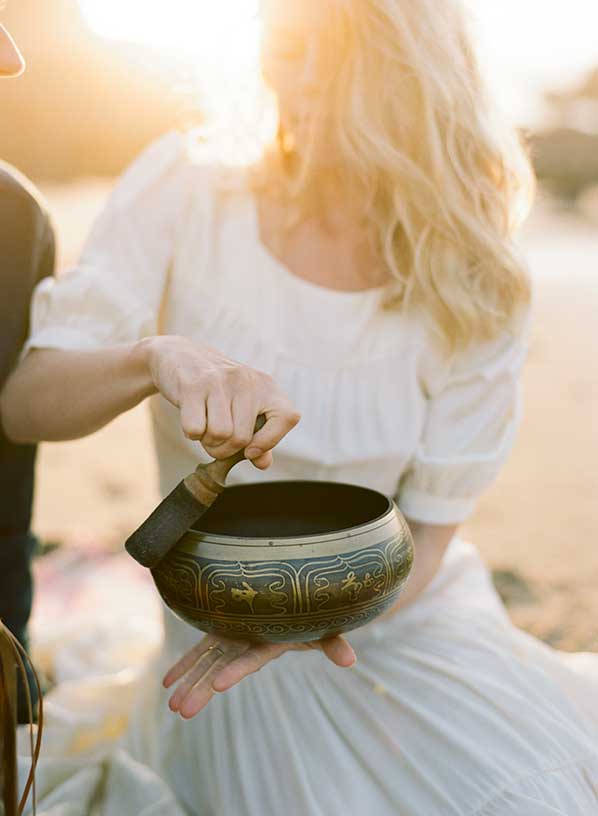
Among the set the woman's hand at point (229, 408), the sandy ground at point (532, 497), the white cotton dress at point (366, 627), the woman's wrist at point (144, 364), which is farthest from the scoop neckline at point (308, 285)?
the sandy ground at point (532, 497)

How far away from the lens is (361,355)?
1.95 meters

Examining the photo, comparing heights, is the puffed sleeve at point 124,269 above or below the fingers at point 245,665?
above

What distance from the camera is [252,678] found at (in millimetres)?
1799

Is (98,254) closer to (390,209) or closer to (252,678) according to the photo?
(390,209)

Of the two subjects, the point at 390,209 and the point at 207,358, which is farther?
the point at 390,209

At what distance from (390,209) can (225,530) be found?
77 centimetres

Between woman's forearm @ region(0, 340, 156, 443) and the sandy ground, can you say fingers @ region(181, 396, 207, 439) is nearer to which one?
woman's forearm @ region(0, 340, 156, 443)

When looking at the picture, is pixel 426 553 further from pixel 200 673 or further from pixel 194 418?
pixel 194 418

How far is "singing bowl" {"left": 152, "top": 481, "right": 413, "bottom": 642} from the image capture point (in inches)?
48.3

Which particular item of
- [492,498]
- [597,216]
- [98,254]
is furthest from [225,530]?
[597,216]

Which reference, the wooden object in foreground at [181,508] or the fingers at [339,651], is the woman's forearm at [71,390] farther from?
the fingers at [339,651]

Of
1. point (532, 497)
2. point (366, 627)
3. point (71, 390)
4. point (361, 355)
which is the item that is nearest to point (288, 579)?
point (71, 390)

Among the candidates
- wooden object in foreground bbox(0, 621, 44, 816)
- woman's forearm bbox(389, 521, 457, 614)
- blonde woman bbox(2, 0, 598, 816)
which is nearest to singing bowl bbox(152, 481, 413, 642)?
wooden object in foreground bbox(0, 621, 44, 816)

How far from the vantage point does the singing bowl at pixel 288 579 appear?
4.03 ft
